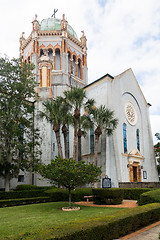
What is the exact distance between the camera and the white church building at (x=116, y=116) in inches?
973

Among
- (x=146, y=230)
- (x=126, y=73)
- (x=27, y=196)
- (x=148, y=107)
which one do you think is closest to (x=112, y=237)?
(x=146, y=230)

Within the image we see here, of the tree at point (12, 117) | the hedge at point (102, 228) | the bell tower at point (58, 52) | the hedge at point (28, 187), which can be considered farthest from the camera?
the bell tower at point (58, 52)

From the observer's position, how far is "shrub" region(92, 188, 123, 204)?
16414 millimetres

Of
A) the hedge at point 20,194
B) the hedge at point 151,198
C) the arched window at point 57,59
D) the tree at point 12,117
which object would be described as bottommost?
the hedge at point 20,194

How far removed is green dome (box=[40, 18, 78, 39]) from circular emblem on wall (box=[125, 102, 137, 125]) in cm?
2312

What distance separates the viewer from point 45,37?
4147 cm

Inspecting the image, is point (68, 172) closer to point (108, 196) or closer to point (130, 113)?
point (108, 196)

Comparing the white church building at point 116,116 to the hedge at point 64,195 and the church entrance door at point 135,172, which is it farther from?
the hedge at point 64,195

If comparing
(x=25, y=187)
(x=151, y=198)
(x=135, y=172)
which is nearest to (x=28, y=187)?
(x=25, y=187)

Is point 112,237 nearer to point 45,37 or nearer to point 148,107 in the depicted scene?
point 148,107

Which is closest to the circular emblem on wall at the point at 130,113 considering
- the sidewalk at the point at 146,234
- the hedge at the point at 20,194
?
the hedge at the point at 20,194

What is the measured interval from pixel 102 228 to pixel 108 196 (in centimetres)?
1045

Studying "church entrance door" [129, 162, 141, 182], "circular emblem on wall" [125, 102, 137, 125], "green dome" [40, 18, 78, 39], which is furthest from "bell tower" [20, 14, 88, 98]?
"church entrance door" [129, 162, 141, 182]

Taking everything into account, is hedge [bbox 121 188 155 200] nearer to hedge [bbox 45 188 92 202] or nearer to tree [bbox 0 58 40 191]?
hedge [bbox 45 188 92 202]
